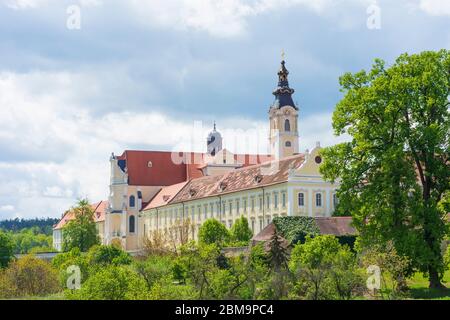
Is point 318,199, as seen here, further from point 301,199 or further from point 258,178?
point 258,178

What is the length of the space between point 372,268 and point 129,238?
7290cm

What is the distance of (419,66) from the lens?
113 feet

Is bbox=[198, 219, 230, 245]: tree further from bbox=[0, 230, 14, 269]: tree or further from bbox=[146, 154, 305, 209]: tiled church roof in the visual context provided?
bbox=[0, 230, 14, 269]: tree

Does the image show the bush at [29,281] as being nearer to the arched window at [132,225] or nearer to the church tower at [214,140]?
the arched window at [132,225]

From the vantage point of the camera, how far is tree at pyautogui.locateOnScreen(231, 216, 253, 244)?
66.6 m

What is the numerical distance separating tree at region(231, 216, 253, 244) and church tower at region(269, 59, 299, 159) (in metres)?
35.3

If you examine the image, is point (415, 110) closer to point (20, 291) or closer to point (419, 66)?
point (419, 66)

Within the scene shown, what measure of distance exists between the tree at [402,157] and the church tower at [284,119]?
66226 millimetres

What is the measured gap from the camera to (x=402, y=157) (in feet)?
110

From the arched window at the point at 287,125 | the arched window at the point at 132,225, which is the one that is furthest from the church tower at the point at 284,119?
the arched window at the point at 132,225

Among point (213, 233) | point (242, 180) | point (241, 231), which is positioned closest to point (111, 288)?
point (213, 233)

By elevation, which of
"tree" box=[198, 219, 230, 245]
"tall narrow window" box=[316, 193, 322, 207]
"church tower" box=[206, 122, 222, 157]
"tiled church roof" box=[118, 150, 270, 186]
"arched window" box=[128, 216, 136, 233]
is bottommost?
"tree" box=[198, 219, 230, 245]

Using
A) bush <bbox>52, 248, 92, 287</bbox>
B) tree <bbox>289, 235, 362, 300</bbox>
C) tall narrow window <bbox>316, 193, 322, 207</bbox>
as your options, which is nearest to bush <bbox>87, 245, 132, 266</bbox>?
bush <bbox>52, 248, 92, 287</bbox>

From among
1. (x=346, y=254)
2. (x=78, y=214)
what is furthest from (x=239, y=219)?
(x=346, y=254)
